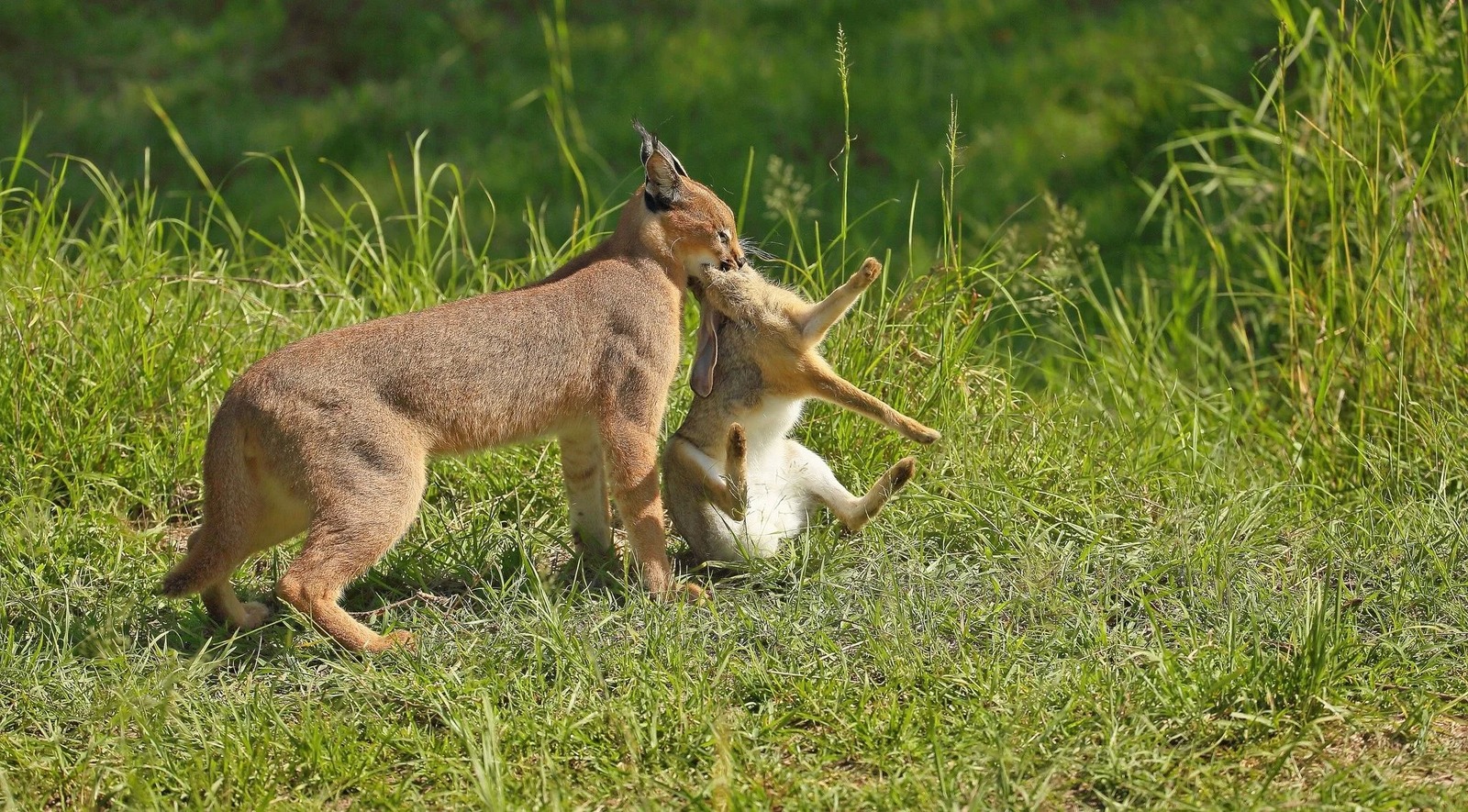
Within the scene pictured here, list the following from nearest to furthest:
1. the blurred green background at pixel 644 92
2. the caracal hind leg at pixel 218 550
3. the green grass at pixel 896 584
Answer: the green grass at pixel 896 584 → the caracal hind leg at pixel 218 550 → the blurred green background at pixel 644 92

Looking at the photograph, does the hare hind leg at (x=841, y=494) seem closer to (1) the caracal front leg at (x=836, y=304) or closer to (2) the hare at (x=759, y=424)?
(2) the hare at (x=759, y=424)

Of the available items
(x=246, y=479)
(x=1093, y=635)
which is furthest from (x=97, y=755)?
(x=1093, y=635)

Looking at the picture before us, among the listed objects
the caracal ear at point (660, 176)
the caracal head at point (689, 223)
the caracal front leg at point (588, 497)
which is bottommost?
the caracal front leg at point (588, 497)

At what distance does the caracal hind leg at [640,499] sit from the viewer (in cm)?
460

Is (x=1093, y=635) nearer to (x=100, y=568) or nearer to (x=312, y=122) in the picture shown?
(x=100, y=568)

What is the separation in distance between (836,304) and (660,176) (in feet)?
2.17

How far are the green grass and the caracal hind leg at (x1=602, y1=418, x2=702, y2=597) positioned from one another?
167 millimetres

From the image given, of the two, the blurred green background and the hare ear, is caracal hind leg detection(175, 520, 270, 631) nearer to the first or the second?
the hare ear

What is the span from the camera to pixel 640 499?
15.1 ft

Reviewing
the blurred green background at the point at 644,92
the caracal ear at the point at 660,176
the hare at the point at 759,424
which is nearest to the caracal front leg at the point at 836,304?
the hare at the point at 759,424

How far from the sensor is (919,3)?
406 inches

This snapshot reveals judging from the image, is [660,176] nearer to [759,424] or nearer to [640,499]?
[759,424]

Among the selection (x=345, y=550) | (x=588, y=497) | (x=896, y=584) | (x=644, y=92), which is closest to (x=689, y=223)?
(x=588, y=497)

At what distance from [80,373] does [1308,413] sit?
174 inches
